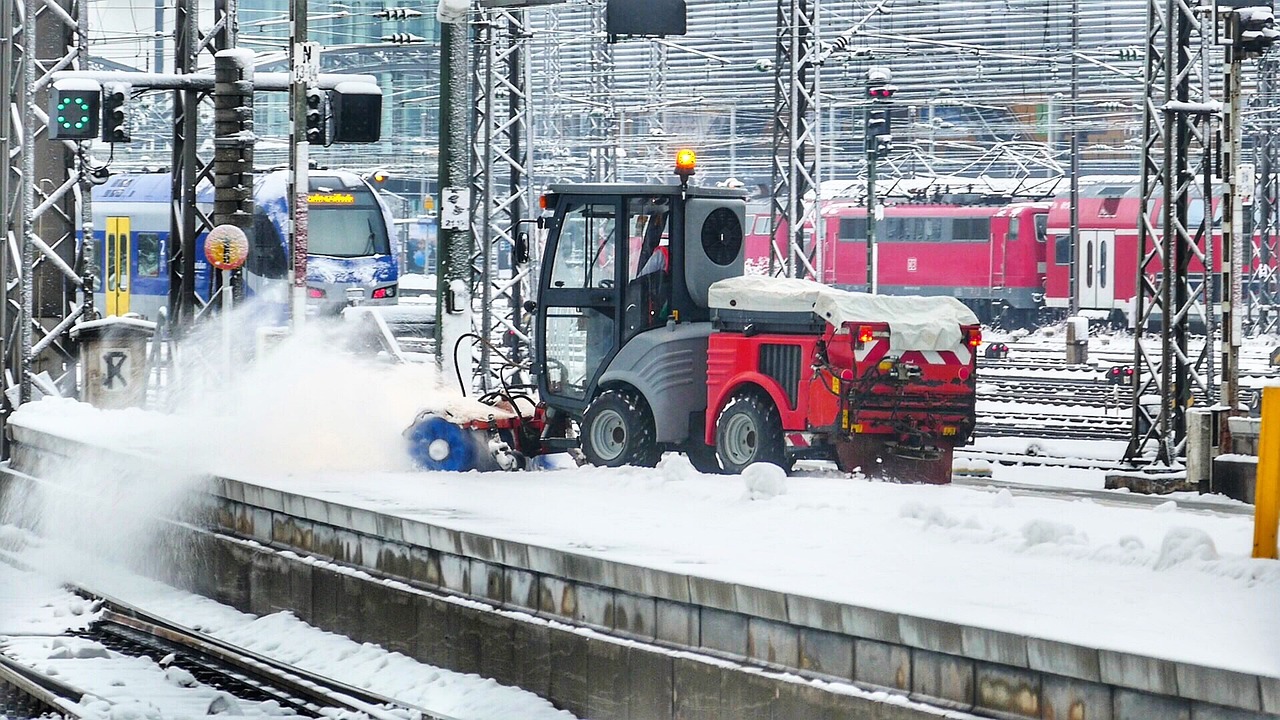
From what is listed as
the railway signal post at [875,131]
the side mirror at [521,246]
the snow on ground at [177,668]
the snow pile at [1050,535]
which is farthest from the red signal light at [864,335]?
the railway signal post at [875,131]

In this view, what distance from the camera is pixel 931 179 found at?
166 ft

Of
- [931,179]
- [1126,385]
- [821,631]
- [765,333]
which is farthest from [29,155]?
[931,179]

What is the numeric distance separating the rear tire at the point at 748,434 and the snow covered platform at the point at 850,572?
69.2 inches

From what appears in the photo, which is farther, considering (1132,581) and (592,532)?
(592,532)

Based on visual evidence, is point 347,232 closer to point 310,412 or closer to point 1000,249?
point 1000,249

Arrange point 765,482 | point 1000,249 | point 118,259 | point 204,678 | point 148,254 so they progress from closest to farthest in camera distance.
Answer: point 204,678 < point 765,482 < point 118,259 < point 148,254 < point 1000,249

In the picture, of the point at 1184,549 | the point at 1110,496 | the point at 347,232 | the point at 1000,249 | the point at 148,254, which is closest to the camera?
the point at 1184,549

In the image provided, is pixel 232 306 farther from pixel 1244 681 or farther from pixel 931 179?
pixel 931 179

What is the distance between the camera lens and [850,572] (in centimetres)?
887

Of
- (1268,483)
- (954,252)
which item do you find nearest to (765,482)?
(1268,483)

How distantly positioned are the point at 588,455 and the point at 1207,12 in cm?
849

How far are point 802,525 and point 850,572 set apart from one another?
6.31 ft

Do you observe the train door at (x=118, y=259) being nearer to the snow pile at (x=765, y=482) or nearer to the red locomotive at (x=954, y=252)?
the red locomotive at (x=954, y=252)

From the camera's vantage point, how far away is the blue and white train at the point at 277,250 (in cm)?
3544
